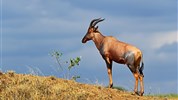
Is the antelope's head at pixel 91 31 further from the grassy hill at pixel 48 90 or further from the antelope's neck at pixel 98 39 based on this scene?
the grassy hill at pixel 48 90

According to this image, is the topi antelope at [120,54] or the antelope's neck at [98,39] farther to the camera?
the antelope's neck at [98,39]

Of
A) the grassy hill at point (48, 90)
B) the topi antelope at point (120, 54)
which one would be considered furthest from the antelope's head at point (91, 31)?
the grassy hill at point (48, 90)

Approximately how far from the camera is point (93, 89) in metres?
15.0

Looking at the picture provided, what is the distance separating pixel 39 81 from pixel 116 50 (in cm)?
425

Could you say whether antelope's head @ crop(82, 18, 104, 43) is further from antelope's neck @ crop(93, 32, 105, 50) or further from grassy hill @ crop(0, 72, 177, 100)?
grassy hill @ crop(0, 72, 177, 100)

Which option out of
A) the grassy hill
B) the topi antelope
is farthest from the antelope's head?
the grassy hill

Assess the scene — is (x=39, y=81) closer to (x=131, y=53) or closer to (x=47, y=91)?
(x=47, y=91)

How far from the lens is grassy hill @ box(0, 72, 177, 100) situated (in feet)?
43.4

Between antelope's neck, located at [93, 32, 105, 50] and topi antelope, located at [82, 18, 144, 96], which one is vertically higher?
antelope's neck, located at [93, 32, 105, 50]

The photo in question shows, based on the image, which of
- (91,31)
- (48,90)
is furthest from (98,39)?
(48,90)

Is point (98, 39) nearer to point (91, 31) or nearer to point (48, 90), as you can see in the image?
point (91, 31)

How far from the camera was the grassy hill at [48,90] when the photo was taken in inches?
520

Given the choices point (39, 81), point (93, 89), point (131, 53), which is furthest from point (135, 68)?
point (39, 81)

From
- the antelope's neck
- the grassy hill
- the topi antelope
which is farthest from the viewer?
the antelope's neck
